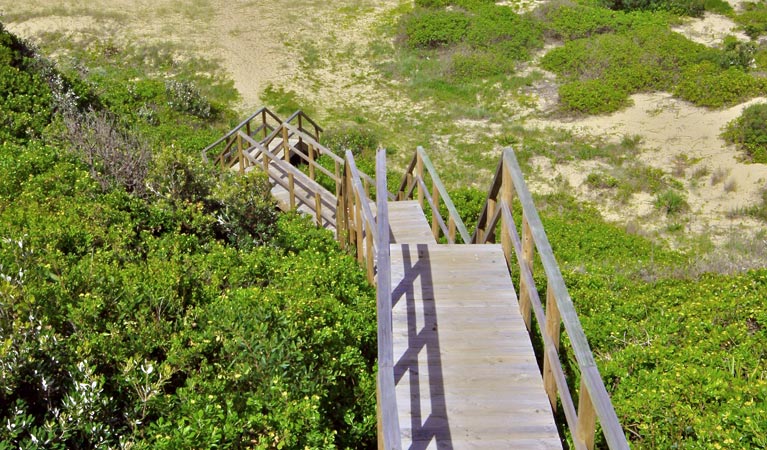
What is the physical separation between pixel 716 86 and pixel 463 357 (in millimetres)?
18528

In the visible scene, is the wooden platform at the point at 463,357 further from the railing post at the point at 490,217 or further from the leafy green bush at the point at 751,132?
the leafy green bush at the point at 751,132

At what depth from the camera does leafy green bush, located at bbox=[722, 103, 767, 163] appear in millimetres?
16702

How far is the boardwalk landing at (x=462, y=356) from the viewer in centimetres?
421

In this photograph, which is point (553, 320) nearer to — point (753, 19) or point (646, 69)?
point (646, 69)

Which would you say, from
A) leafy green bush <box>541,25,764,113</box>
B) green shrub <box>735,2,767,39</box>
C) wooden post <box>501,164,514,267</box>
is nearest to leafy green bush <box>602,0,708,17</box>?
green shrub <box>735,2,767,39</box>

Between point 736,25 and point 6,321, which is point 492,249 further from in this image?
point 736,25

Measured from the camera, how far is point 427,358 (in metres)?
4.79

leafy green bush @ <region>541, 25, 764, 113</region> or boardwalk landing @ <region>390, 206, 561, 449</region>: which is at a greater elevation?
boardwalk landing @ <region>390, 206, 561, 449</region>

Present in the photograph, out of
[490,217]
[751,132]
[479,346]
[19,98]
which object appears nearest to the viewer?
[479,346]

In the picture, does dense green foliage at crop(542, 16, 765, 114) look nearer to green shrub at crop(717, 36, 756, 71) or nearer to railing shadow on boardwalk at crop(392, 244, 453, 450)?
green shrub at crop(717, 36, 756, 71)

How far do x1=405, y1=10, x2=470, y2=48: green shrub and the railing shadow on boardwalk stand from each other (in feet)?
68.5

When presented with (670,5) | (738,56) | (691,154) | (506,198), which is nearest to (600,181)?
(691,154)

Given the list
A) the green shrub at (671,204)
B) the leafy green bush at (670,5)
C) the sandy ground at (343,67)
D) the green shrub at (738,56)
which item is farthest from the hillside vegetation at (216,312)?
the leafy green bush at (670,5)

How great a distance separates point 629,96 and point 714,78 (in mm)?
2492
